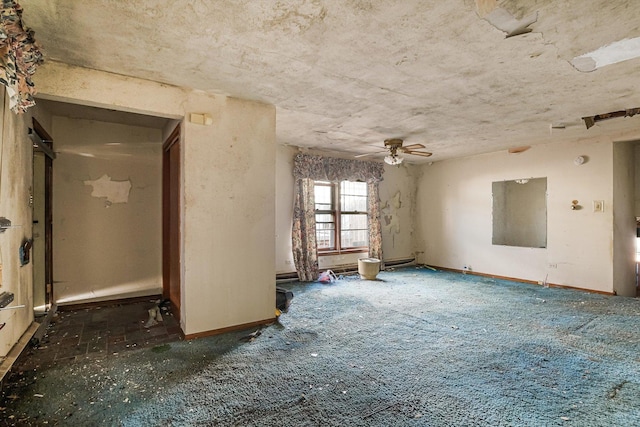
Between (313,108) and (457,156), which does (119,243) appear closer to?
(313,108)

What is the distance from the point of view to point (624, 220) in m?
4.71

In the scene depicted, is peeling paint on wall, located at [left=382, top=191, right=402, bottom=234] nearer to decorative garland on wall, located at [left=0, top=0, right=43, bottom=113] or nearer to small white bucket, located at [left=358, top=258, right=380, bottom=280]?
small white bucket, located at [left=358, top=258, right=380, bottom=280]

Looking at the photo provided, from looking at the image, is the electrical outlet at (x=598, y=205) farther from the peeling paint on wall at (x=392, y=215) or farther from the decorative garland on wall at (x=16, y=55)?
the decorative garland on wall at (x=16, y=55)

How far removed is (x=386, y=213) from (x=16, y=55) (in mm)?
5992

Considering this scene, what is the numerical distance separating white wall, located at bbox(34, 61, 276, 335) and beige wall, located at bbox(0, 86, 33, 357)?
53 centimetres

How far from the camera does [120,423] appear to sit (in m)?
1.73

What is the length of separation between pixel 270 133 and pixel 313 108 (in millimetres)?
575

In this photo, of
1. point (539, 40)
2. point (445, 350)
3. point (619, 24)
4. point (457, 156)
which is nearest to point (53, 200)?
point (445, 350)

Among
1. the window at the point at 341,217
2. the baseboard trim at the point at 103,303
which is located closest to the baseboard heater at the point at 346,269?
the window at the point at 341,217

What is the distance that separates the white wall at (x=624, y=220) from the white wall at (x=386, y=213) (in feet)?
11.3

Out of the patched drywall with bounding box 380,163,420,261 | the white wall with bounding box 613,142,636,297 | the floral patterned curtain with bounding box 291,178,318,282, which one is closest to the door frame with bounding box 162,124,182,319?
the floral patterned curtain with bounding box 291,178,318,282

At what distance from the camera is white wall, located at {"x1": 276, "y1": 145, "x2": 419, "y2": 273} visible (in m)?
5.38

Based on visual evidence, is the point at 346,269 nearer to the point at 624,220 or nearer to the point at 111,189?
the point at 111,189

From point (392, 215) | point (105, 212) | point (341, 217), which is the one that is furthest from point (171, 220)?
point (392, 215)
